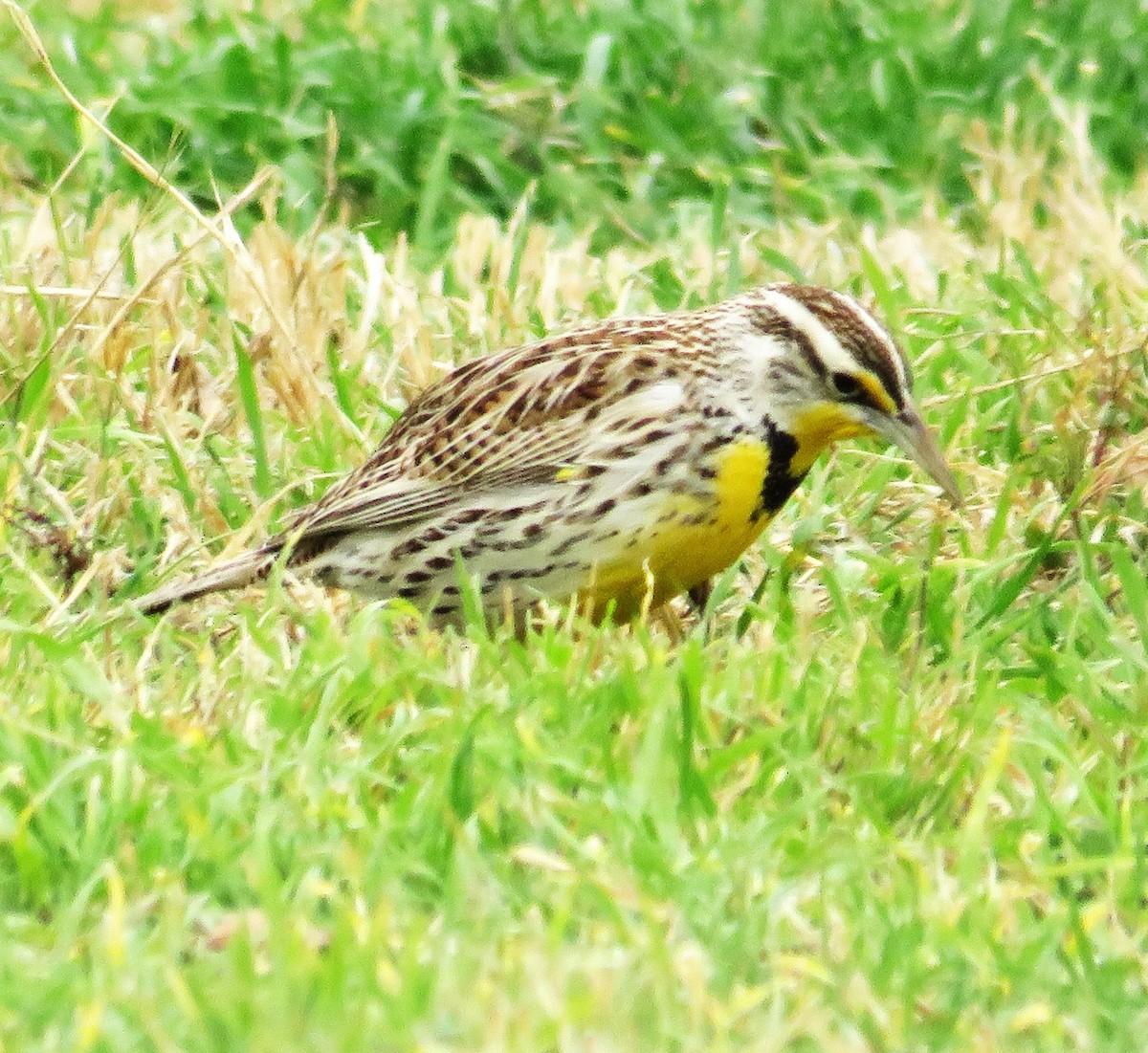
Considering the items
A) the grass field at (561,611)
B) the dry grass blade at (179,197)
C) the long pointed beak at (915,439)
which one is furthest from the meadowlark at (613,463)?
the dry grass blade at (179,197)

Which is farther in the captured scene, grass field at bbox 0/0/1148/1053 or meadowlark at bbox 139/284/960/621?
meadowlark at bbox 139/284/960/621

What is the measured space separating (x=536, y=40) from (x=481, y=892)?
17.1 ft

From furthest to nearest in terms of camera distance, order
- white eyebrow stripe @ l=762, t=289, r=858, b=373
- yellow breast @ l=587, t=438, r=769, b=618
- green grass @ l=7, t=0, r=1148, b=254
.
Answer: green grass @ l=7, t=0, r=1148, b=254 < white eyebrow stripe @ l=762, t=289, r=858, b=373 < yellow breast @ l=587, t=438, r=769, b=618

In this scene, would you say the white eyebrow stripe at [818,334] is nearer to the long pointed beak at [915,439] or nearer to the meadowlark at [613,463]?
the meadowlark at [613,463]

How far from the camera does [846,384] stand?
502 cm

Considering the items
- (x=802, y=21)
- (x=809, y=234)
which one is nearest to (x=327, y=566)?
(x=809, y=234)

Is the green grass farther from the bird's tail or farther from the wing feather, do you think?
the bird's tail

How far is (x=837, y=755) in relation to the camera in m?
4.15

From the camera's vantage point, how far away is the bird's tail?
5078 millimetres

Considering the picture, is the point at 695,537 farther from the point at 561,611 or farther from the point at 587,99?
the point at 587,99

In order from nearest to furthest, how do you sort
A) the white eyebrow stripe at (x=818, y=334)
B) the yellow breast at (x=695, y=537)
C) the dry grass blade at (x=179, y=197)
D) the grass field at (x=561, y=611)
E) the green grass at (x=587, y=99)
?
1. the grass field at (x=561, y=611)
2. the yellow breast at (x=695, y=537)
3. the white eyebrow stripe at (x=818, y=334)
4. the dry grass blade at (x=179, y=197)
5. the green grass at (x=587, y=99)

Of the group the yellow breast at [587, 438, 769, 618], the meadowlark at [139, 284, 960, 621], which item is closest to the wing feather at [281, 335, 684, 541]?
the meadowlark at [139, 284, 960, 621]

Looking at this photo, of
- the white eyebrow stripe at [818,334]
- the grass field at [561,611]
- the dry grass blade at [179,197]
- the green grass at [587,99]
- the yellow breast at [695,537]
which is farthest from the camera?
the green grass at [587,99]

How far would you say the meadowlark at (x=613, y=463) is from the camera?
484 cm
